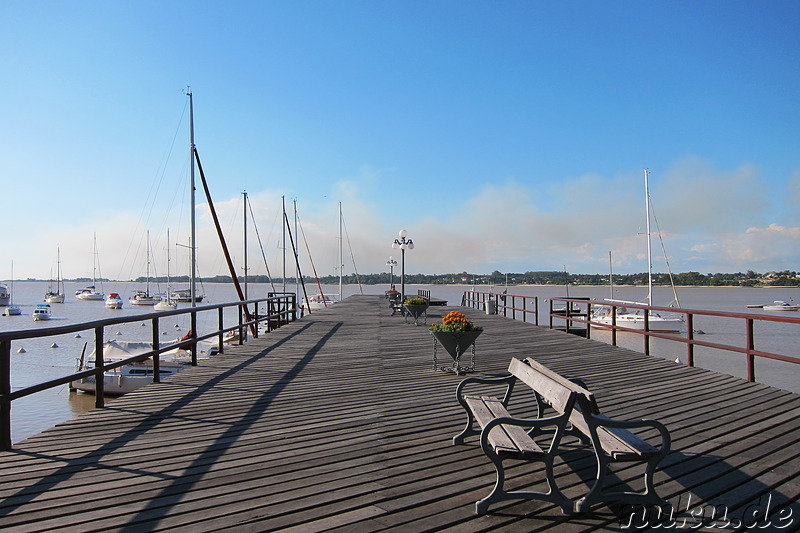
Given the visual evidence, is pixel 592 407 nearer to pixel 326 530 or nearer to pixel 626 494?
pixel 626 494

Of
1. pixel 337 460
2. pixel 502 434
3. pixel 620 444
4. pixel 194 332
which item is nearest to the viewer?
pixel 620 444

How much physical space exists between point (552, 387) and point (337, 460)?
1.59m

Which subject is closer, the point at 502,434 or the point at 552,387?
the point at 552,387

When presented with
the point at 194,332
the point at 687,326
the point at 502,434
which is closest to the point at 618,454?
the point at 502,434

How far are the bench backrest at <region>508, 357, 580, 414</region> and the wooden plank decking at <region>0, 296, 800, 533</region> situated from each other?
57 cm

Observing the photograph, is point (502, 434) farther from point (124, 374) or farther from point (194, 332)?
point (124, 374)

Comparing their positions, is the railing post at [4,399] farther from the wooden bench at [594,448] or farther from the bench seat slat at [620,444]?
the bench seat slat at [620,444]

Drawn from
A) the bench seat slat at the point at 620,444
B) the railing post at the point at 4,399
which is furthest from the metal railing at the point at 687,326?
the railing post at the point at 4,399

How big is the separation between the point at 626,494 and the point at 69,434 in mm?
4183

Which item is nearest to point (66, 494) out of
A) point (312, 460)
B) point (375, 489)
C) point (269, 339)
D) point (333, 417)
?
point (312, 460)

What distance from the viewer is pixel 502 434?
336cm

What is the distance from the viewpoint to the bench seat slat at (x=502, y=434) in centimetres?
301

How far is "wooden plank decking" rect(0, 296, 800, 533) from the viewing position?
2.85 meters

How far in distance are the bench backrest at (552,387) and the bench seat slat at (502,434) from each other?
0.86 feet
